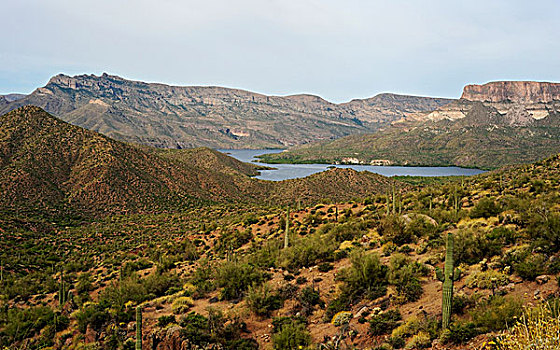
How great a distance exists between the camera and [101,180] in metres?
54.4

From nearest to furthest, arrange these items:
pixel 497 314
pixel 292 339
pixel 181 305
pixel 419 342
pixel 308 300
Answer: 1. pixel 497 314
2. pixel 419 342
3. pixel 292 339
4. pixel 308 300
5. pixel 181 305

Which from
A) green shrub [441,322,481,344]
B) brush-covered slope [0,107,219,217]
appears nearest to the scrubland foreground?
green shrub [441,322,481,344]

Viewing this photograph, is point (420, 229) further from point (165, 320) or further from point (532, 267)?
point (165, 320)

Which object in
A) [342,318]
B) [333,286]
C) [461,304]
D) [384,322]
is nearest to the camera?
[461,304]

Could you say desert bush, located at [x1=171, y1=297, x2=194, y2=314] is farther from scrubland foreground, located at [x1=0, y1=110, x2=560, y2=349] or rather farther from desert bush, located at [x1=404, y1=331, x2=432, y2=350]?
desert bush, located at [x1=404, y1=331, x2=432, y2=350]

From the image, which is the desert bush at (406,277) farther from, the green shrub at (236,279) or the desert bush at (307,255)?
the green shrub at (236,279)

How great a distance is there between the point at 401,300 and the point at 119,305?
41.0 ft

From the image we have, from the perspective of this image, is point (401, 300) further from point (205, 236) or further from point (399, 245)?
point (205, 236)

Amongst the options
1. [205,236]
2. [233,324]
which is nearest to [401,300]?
[233,324]

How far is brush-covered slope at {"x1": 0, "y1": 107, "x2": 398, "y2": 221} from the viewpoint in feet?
160

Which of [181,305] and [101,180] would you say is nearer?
[181,305]

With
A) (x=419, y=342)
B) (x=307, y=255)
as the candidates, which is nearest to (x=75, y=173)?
(x=307, y=255)

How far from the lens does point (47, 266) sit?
2861cm

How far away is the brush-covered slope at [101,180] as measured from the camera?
48875mm
